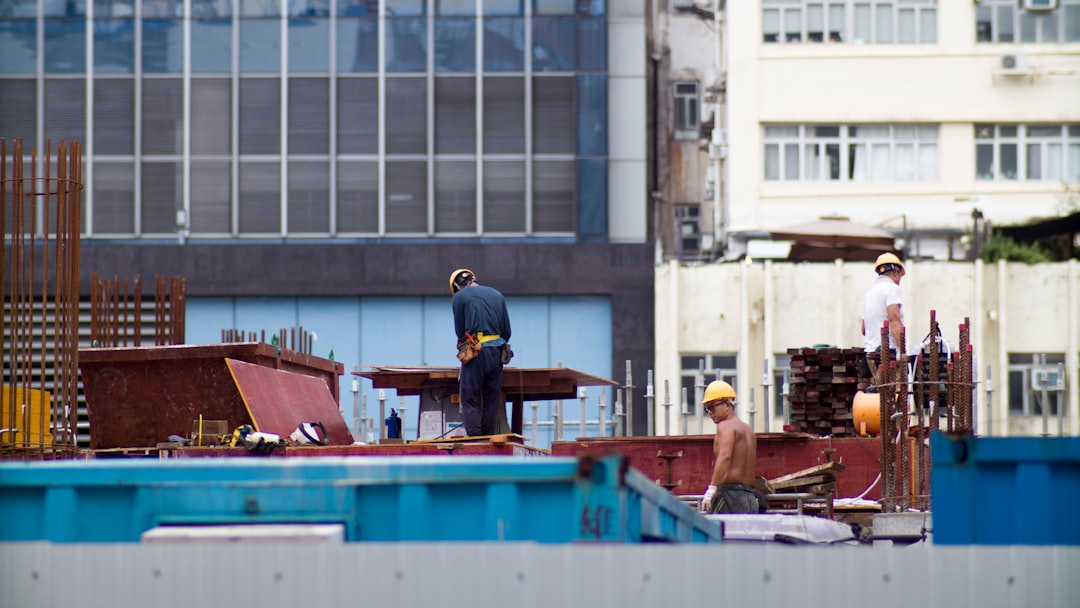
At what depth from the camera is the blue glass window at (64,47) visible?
1455 inches

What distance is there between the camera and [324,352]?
3650 cm

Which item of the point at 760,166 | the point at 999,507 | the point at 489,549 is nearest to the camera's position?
the point at 489,549

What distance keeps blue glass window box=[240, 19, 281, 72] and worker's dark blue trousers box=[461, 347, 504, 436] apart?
2296 centimetres

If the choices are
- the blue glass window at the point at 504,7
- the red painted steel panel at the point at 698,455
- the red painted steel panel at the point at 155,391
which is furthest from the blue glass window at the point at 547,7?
the red painted steel panel at the point at 155,391

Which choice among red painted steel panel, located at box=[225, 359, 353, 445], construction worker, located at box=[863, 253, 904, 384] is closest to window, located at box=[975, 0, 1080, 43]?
construction worker, located at box=[863, 253, 904, 384]

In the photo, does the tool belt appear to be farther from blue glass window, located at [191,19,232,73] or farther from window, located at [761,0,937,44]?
window, located at [761,0,937,44]

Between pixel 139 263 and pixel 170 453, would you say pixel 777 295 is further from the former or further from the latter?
pixel 170 453

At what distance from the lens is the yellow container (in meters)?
15.4

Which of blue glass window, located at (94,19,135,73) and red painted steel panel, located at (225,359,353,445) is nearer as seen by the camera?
red painted steel panel, located at (225,359,353,445)

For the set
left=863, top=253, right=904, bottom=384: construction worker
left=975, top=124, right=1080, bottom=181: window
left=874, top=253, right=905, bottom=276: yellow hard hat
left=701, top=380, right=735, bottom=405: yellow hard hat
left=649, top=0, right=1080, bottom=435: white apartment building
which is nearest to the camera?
left=701, top=380, right=735, bottom=405: yellow hard hat

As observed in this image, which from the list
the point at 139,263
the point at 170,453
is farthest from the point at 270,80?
the point at 170,453

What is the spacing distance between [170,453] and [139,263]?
24.2 metres

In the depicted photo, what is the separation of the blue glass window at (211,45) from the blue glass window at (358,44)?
2.40m

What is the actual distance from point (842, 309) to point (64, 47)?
57.4ft
